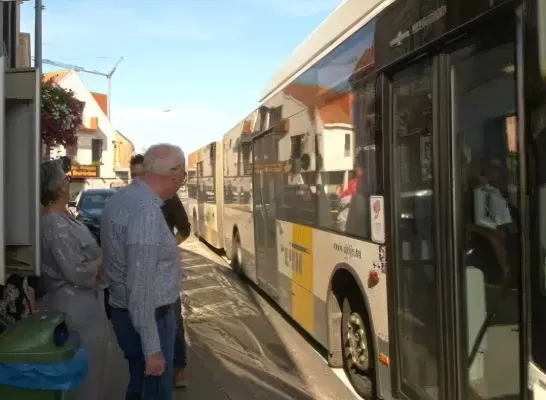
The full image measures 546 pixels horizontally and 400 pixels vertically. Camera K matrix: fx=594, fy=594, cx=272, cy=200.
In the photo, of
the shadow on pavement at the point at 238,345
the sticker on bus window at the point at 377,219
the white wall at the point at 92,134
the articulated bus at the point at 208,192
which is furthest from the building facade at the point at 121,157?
the sticker on bus window at the point at 377,219

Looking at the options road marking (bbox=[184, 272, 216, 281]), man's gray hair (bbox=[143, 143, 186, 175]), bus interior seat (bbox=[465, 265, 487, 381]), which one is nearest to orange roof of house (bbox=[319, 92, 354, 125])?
bus interior seat (bbox=[465, 265, 487, 381])

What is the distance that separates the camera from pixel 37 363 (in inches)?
106

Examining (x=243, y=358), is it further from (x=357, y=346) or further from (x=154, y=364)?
(x=154, y=364)

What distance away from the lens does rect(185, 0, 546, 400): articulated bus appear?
2773mm

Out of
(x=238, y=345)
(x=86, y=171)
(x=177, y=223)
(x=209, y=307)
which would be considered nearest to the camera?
(x=177, y=223)

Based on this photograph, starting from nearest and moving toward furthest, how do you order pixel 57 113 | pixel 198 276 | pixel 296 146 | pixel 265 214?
pixel 296 146, pixel 265 214, pixel 57 113, pixel 198 276

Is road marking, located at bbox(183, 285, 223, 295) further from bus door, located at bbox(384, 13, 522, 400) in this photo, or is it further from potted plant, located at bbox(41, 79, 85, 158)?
bus door, located at bbox(384, 13, 522, 400)

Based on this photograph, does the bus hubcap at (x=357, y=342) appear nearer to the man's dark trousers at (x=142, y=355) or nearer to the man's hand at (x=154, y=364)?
the man's dark trousers at (x=142, y=355)

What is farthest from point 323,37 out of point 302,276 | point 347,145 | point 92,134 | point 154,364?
point 92,134

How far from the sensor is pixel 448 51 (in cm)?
353

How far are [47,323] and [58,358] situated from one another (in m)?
0.18

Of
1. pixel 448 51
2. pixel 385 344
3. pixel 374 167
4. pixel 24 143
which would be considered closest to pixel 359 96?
pixel 374 167

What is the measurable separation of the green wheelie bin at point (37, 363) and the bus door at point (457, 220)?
2.10 meters

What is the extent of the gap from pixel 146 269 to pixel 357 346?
2709 millimetres
